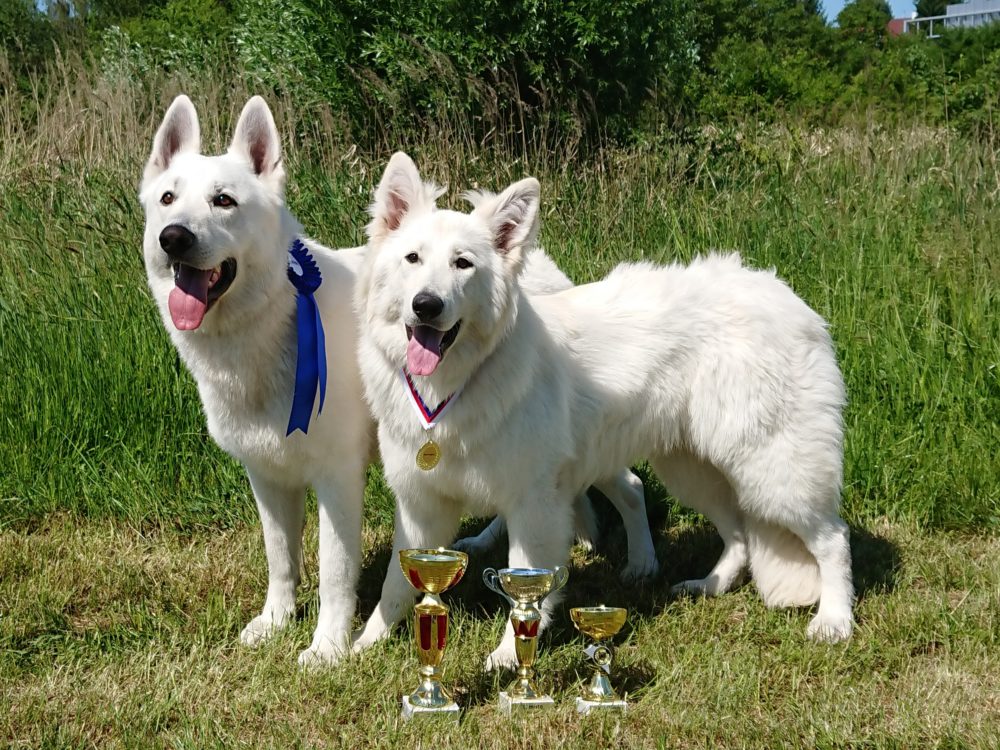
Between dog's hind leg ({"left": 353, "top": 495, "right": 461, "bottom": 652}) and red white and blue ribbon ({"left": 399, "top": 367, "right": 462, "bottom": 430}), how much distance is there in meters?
0.31

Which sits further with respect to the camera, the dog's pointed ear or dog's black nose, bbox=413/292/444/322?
the dog's pointed ear

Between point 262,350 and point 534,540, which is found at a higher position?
point 262,350

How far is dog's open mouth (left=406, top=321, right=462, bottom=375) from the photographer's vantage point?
3.15 metres

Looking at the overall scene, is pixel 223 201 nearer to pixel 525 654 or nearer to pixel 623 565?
pixel 525 654

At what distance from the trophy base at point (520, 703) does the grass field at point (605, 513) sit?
6cm

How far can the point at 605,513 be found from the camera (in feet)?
17.2

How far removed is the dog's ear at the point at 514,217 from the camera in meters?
3.35

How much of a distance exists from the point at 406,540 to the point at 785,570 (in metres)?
1.62

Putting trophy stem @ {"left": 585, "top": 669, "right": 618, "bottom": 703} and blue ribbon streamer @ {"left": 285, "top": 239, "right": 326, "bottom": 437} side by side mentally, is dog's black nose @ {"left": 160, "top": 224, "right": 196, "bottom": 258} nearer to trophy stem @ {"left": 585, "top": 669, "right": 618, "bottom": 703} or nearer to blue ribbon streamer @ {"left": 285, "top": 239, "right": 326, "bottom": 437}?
blue ribbon streamer @ {"left": 285, "top": 239, "right": 326, "bottom": 437}

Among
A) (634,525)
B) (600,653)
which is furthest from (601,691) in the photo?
(634,525)

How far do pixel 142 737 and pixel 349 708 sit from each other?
2.15 feet

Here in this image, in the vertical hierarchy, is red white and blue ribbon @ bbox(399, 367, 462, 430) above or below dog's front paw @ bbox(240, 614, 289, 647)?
above

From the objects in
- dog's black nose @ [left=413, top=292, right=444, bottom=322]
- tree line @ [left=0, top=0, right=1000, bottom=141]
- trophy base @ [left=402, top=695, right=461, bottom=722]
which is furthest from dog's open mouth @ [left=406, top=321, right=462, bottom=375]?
tree line @ [left=0, top=0, right=1000, bottom=141]

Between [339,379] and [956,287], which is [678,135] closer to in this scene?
[956,287]
